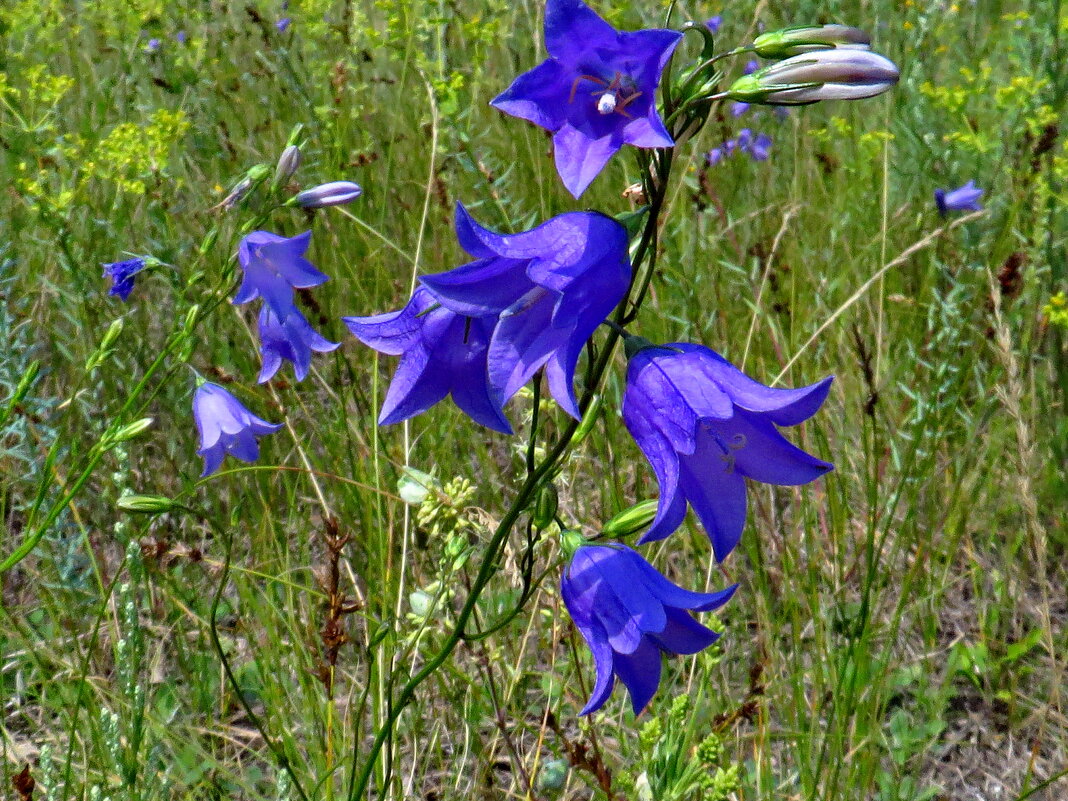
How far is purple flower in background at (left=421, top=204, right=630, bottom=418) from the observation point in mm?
1011

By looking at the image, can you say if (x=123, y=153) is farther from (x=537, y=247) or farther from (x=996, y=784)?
(x=996, y=784)

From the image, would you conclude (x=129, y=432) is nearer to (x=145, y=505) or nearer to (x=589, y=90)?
(x=145, y=505)

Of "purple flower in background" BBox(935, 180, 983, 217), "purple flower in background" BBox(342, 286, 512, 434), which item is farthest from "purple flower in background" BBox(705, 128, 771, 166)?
"purple flower in background" BBox(342, 286, 512, 434)

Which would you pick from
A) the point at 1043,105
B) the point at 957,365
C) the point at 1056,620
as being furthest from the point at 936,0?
the point at 1056,620

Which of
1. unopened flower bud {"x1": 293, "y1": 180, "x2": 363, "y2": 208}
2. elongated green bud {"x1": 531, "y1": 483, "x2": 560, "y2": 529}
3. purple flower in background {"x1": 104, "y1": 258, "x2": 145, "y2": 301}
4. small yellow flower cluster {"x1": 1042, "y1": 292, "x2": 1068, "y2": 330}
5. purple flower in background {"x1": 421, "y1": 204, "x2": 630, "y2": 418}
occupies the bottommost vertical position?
small yellow flower cluster {"x1": 1042, "y1": 292, "x2": 1068, "y2": 330}

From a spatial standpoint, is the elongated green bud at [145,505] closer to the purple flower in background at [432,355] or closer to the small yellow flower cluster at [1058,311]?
the purple flower in background at [432,355]

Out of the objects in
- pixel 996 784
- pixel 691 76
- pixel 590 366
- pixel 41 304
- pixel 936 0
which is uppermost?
pixel 691 76

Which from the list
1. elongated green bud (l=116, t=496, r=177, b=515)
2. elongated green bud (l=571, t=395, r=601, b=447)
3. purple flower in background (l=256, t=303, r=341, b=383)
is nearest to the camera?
elongated green bud (l=571, t=395, r=601, b=447)

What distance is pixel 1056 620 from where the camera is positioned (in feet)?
8.13

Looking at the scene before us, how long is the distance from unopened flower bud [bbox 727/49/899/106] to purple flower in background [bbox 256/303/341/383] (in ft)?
4.46

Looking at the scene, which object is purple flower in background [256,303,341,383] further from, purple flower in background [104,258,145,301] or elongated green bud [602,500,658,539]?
elongated green bud [602,500,658,539]

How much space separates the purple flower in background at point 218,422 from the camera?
2137 mm

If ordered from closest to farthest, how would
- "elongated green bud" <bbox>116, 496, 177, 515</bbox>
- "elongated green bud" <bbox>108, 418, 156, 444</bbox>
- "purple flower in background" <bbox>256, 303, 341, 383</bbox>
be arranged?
"elongated green bud" <bbox>116, 496, 177, 515</bbox>
"elongated green bud" <bbox>108, 418, 156, 444</bbox>
"purple flower in background" <bbox>256, 303, 341, 383</bbox>

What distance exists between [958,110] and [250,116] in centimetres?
301
